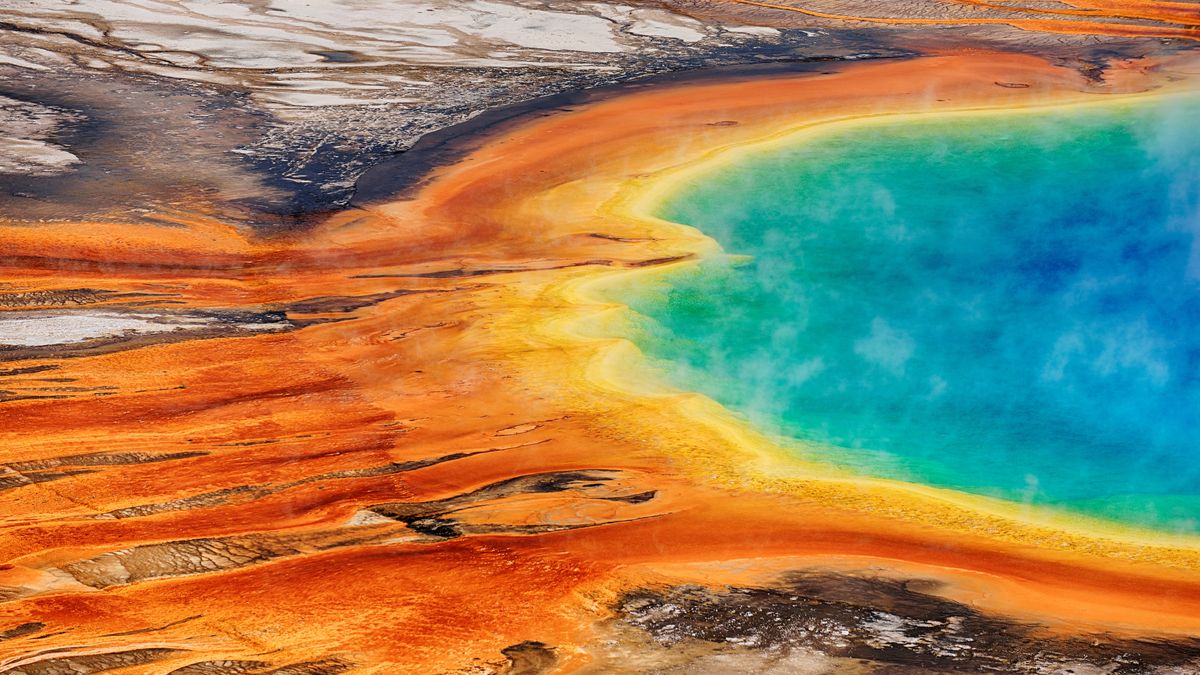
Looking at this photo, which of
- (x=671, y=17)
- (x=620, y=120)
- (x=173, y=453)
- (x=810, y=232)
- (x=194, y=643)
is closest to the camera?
(x=194, y=643)

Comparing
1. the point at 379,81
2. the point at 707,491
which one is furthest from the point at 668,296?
the point at 379,81

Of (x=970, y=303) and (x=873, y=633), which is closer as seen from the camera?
(x=873, y=633)

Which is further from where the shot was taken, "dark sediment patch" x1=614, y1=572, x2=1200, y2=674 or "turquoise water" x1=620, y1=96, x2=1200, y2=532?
"turquoise water" x1=620, y1=96, x2=1200, y2=532

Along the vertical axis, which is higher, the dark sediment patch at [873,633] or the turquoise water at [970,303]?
the turquoise water at [970,303]

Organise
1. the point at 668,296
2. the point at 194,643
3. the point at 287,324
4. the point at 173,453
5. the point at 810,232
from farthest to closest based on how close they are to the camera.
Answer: the point at 810,232 → the point at 668,296 → the point at 287,324 → the point at 173,453 → the point at 194,643

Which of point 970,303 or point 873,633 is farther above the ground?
point 970,303

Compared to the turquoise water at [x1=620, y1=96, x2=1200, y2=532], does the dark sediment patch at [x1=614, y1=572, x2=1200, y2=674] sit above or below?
below

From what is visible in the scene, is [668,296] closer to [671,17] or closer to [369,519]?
[369,519]

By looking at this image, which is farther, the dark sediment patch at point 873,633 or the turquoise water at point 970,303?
the turquoise water at point 970,303
